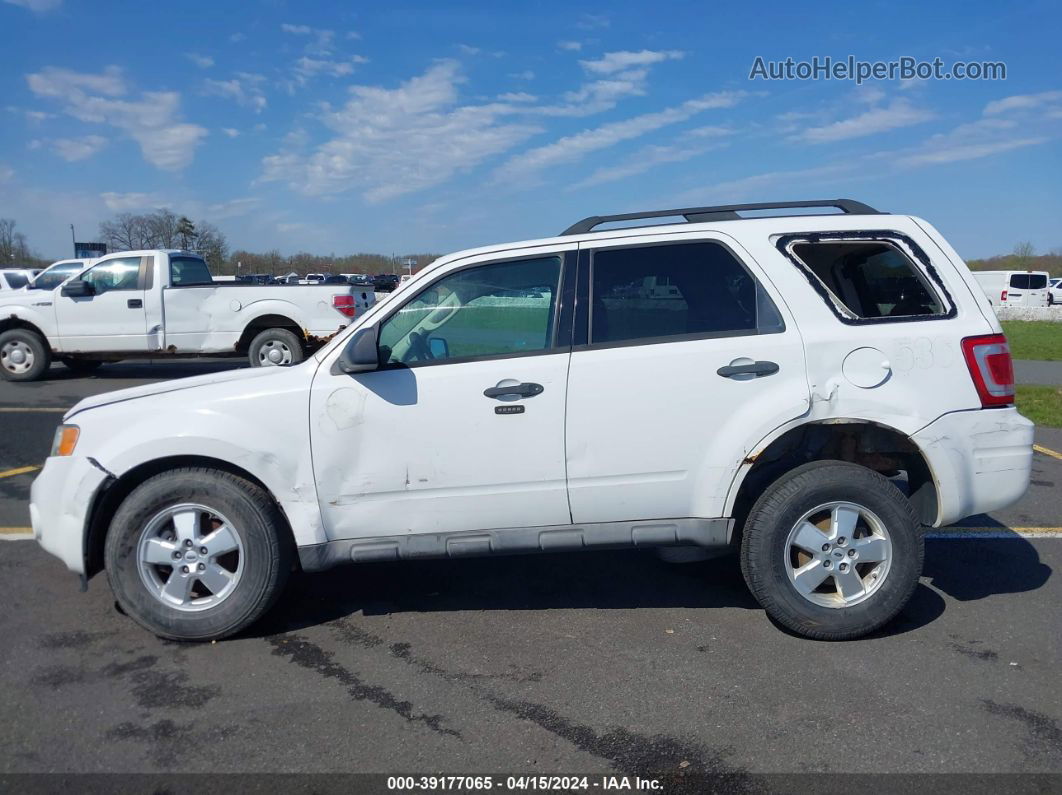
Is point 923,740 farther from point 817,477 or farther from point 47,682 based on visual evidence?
point 47,682

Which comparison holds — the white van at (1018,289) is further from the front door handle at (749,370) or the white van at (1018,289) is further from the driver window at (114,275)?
the front door handle at (749,370)

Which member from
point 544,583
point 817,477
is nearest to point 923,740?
point 817,477

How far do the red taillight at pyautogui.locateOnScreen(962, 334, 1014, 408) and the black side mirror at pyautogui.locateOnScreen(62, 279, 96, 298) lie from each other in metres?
13.0

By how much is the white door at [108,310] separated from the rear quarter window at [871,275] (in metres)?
11.8

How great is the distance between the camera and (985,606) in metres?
4.67

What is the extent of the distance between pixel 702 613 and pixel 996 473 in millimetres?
1594

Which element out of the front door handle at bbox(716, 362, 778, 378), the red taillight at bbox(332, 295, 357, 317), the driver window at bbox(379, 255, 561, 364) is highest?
the red taillight at bbox(332, 295, 357, 317)

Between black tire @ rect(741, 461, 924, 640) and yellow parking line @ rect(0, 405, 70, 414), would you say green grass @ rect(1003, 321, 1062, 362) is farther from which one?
yellow parking line @ rect(0, 405, 70, 414)

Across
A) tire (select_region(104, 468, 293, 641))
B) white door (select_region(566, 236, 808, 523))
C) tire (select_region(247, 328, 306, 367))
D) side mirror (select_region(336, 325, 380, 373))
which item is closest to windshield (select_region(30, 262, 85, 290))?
tire (select_region(247, 328, 306, 367))

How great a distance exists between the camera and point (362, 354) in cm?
414

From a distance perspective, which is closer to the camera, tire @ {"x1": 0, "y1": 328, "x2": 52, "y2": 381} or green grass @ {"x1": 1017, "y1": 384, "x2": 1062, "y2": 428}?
green grass @ {"x1": 1017, "y1": 384, "x2": 1062, "y2": 428}

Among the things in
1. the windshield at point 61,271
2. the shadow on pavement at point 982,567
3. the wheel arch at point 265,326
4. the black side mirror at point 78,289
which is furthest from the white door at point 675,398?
the windshield at point 61,271

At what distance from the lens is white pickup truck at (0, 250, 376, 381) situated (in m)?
13.5

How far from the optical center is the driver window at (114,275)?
1372 centimetres
